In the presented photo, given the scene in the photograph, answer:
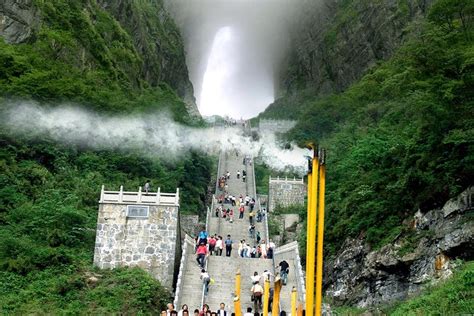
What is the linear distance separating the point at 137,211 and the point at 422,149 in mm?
11118

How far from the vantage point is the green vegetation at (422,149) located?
19.8 metres

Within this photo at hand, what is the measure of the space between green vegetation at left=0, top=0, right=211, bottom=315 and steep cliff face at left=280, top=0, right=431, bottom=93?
25492mm

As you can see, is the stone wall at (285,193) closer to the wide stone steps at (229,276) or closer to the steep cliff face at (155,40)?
the wide stone steps at (229,276)

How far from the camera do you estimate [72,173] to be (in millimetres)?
29719

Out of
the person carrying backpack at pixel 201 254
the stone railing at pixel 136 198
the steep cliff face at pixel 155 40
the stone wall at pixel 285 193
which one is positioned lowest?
the person carrying backpack at pixel 201 254

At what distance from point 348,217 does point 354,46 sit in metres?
47.1

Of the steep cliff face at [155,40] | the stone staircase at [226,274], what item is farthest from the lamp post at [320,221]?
the steep cliff face at [155,40]

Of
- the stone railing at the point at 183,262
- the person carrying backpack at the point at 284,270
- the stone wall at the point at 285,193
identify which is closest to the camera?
the stone railing at the point at 183,262

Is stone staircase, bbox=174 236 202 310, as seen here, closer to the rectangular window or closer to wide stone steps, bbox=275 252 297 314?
the rectangular window

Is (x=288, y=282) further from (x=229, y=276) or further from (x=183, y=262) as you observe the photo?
(x=183, y=262)

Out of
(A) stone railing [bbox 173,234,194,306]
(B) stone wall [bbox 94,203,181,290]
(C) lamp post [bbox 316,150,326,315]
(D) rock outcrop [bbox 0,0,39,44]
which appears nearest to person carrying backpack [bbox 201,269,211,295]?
(A) stone railing [bbox 173,234,194,306]

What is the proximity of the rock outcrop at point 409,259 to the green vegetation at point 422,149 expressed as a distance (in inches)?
23.8

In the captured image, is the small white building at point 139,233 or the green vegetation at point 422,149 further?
the small white building at point 139,233

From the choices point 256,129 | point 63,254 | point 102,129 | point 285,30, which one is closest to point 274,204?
point 102,129
